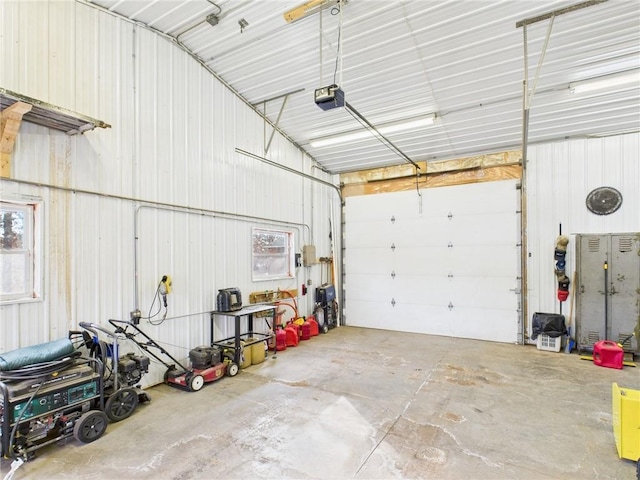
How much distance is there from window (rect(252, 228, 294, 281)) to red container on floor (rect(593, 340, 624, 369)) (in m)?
5.12

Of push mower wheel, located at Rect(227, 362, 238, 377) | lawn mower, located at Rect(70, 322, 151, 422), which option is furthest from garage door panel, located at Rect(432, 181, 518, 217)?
lawn mower, located at Rect(70, 322, 151, 422)

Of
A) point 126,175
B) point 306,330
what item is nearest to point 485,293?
point 306,330

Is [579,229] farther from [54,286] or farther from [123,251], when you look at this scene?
[54,286]

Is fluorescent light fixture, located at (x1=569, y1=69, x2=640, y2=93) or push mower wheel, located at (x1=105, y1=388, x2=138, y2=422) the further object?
fluorescent light fixture, located at (x1=569, y1=69, x2=640, y2=93)

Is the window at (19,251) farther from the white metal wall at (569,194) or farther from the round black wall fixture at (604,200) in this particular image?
the round black wall fixture at (604,200)

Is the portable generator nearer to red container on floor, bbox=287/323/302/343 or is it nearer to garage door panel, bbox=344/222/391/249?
red container on floor, bbox=287/323/302/343

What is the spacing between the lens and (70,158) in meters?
3.43

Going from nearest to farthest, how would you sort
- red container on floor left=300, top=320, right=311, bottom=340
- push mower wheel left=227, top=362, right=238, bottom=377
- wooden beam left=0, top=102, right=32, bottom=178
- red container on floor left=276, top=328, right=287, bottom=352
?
wooden beam left=0, top=102, right=32, bottom=178
push mower wheel left=227, top=362, right=238, bottom=377
red container on floor left=276, top=328, right=287, bottom=352
red container on floor left=300, top=320, right=311, bottom=340

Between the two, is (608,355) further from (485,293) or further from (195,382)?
(195,382)

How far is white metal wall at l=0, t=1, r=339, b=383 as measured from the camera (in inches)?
125

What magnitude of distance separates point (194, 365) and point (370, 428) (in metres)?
2.35

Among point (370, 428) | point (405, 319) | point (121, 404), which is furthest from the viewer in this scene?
point (405, 319)

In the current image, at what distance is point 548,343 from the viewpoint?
5602 mm

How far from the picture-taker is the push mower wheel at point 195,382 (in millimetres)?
3924
